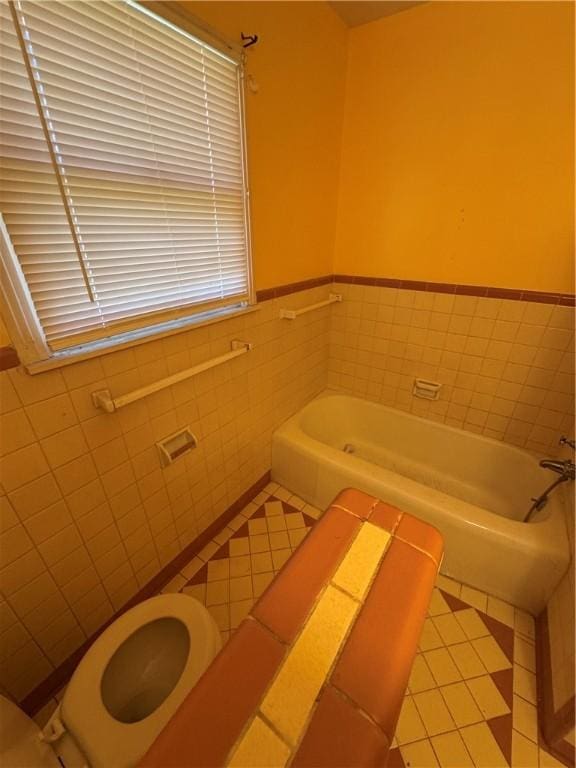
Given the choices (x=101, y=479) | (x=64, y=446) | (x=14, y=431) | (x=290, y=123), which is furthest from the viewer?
(x=290, y=123)

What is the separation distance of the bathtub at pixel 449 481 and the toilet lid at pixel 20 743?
1.27 metres

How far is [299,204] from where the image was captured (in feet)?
5.17

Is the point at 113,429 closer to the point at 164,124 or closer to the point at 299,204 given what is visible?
the point at 164,124

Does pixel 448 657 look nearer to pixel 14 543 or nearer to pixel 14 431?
pixel 14 543

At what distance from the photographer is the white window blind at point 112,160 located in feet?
2.28

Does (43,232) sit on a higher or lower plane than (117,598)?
higher

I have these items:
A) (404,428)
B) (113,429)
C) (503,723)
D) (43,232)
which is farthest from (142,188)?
(503,723)

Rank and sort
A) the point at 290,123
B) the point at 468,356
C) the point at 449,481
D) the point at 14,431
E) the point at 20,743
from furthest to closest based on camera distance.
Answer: the point at 449,481 < the point at 468,356 < the point at 290,123 < the point at 14,431 < the point at 20,743

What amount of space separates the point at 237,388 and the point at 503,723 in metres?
1.55

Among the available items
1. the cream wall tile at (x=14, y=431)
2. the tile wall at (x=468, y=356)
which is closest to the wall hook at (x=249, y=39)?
the tile wall at (x=468, y=356)

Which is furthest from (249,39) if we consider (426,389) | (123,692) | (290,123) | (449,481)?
(449,481)

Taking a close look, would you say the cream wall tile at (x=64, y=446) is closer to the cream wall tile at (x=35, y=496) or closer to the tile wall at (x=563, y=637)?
the cream wall tile at (x=35, y=496)

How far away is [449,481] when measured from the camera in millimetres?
1964

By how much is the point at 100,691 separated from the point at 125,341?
98 cm
